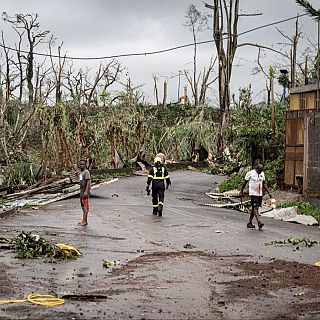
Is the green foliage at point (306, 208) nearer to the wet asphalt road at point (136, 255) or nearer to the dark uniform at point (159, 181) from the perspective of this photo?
the wet asphalt road at point (136, 255)

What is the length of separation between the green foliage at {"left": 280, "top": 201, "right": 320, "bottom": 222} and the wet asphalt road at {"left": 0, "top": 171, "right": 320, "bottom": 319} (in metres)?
1.29

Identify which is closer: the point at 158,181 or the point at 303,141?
the point at 158,181

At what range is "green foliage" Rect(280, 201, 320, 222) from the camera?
21.1 m

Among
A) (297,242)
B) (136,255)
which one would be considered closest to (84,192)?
(136,255)

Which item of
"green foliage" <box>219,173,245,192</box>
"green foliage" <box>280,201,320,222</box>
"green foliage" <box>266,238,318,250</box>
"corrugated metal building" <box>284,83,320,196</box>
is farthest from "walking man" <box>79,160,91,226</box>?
"green foliage" <box>219,173,245,192</box>

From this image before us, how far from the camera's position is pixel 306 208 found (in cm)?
2180

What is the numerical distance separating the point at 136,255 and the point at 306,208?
32.6ft

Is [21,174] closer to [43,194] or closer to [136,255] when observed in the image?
[43,194]

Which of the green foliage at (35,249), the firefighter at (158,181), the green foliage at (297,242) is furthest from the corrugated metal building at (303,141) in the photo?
the green foliage at (35,249)

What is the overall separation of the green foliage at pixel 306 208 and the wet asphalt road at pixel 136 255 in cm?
129

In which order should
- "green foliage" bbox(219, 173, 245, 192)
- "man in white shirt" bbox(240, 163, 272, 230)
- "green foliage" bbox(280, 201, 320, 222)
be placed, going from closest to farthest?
"man in white shirt" bbox(240, 163, 272, 230) < "green foliage" bbox(280, 201, 320, 222) < "green foliage" bbox(219, 173, 245, 192)

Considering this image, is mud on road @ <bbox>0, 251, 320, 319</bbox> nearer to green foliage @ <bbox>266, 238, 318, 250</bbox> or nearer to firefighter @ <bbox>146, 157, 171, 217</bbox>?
green foliage @ <bbox>266, 238, 318, 250</bbox>

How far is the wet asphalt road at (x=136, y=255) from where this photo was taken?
869 cm

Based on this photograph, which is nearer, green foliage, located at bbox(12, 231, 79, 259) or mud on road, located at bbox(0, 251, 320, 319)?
mud on road, located at bbox(0, 251, 320, 319)
